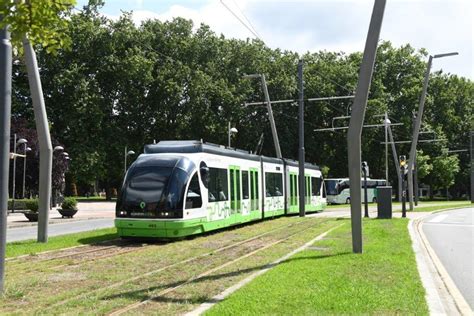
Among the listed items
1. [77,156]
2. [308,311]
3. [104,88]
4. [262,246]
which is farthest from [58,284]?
[104,88]

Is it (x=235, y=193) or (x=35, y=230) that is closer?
(x=235, y=193)

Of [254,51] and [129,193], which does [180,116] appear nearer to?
[254,51]

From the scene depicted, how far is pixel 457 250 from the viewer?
47.3 ft

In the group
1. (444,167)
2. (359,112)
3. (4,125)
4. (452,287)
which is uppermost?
(444,167)

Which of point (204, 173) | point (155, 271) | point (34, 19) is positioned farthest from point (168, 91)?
point (34, 19)

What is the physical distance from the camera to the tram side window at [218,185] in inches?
698

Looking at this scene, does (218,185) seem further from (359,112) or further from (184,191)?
(359,112)

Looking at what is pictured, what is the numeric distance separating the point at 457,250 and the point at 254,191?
9.86 m

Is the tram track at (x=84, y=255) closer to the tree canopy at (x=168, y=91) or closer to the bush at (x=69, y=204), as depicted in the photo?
the bush at (x=69, y=204)

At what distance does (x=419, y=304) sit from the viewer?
7215mm

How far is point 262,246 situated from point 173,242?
2768mm

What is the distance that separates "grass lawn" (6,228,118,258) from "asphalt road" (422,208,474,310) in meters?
9.44

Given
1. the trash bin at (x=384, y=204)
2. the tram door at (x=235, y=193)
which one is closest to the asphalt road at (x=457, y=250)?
the trash bin at (x=384, y=204)

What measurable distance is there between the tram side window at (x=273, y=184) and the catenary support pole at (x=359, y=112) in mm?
12016
